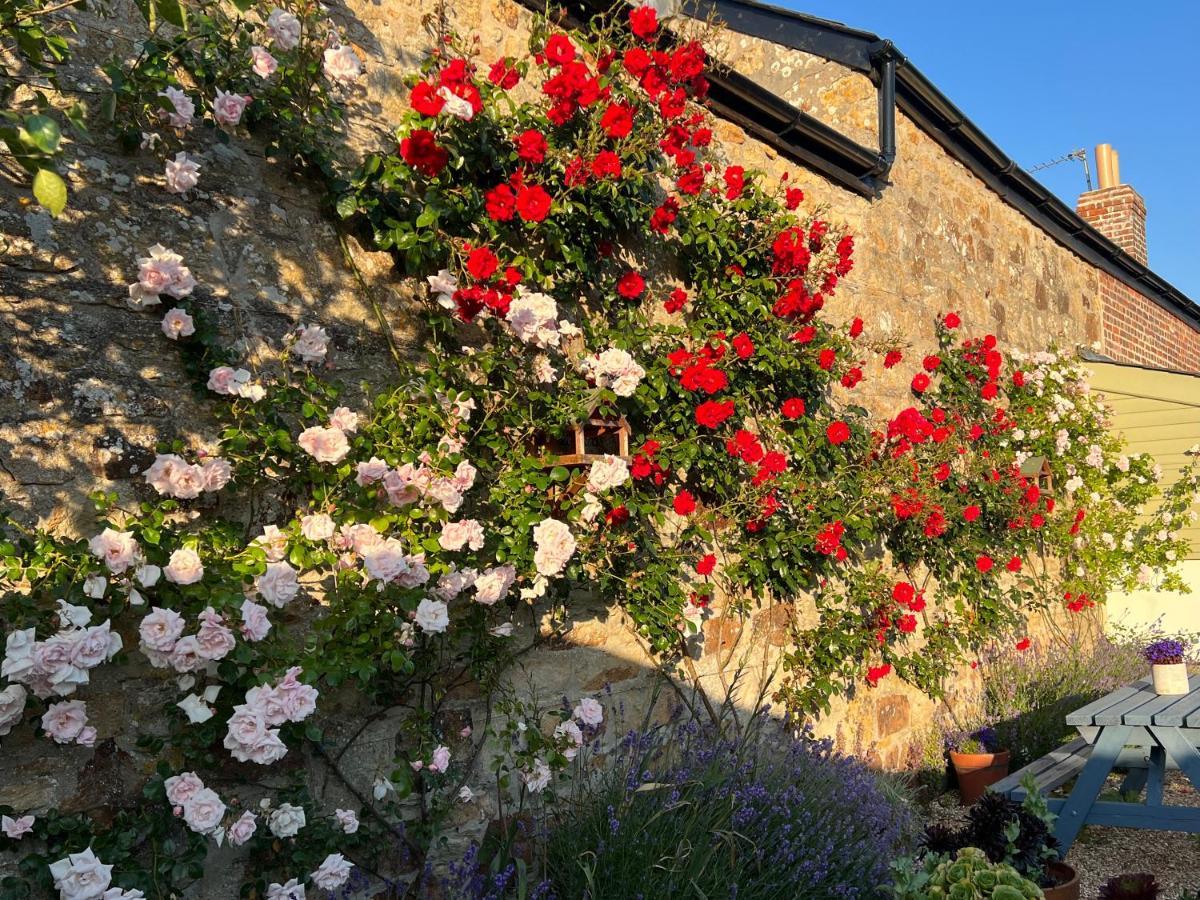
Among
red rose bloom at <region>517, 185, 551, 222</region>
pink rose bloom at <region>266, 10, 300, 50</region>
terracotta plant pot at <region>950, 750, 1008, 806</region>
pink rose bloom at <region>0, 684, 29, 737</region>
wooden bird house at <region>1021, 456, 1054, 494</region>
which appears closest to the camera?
pink rose bloom at <region>0, 684, 29, 737</region>

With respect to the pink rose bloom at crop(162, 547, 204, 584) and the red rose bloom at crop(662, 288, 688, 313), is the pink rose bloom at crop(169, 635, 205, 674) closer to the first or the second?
the pink rose bloom at crop(162, 547, 204, 584)

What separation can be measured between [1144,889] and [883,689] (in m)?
2.37

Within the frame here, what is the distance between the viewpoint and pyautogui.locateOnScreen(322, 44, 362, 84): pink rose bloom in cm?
268

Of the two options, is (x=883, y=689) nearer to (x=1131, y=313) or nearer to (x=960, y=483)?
(x=960, y=483)

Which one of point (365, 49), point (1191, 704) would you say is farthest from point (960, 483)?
point (365, 49)

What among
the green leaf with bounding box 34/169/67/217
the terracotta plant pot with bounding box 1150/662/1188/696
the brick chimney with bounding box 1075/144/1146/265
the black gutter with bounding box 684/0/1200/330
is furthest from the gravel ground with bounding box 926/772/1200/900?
the brick chimney with bounding box 1075/144/1146/265

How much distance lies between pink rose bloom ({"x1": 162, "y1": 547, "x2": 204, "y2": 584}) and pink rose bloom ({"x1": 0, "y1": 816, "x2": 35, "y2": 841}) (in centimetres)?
57

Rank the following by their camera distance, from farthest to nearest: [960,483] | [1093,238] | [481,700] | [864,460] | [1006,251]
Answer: [1093,238] < [1006,251] < [960,483] < [864,460] < [481,700]

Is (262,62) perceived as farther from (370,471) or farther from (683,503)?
(683,503)

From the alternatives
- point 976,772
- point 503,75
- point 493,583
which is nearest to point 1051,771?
point 976,772

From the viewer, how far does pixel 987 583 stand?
5.82 meters

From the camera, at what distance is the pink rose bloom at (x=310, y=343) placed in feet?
8.61

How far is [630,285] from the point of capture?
361 centimetres

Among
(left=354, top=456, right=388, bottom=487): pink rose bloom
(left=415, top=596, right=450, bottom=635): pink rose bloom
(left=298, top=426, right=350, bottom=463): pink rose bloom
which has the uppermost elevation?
(left=298, top=426, right=350, bottom=463): pink rose bloom
